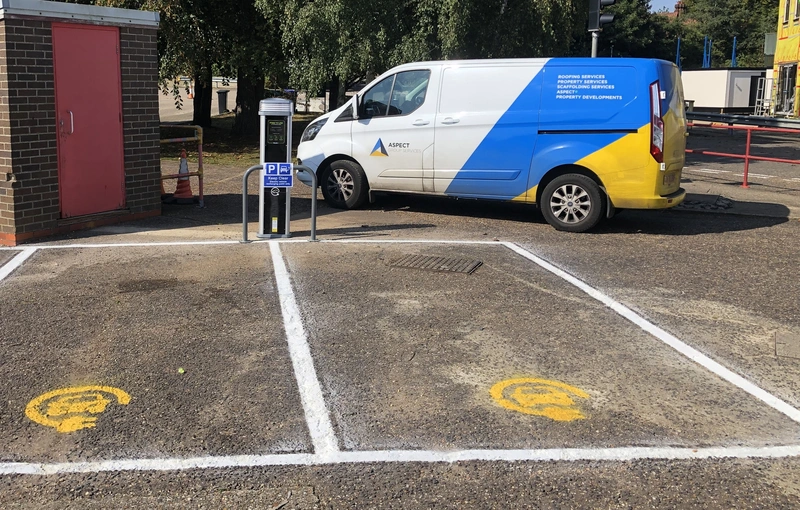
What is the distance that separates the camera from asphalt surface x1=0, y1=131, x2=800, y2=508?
3992 millimetres

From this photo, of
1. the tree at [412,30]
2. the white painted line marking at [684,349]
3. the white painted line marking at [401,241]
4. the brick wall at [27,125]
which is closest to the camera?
the white painted line marking at [684,349]

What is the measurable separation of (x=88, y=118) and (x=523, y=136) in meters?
5.03

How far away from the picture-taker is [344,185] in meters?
11.6

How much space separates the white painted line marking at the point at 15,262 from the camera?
7.76 metres

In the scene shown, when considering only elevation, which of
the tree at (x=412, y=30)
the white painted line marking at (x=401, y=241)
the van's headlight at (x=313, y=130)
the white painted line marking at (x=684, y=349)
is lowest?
the white painted line marking at (x=684, y=349)

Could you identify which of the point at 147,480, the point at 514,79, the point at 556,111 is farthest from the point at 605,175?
the point at 147,480

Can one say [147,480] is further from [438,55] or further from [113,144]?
[438,55]

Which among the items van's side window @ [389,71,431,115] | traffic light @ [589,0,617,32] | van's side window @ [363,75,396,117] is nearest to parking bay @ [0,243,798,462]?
van's side window @ [389,71,431,115]

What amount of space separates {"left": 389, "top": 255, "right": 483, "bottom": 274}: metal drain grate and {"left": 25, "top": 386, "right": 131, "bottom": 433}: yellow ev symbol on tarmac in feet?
12.2

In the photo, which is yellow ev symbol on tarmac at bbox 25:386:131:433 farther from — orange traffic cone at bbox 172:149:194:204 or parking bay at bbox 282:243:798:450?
orange traffic cone at bbox 172:149:194:204

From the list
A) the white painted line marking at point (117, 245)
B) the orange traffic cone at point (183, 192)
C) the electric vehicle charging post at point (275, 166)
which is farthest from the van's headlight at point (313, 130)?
the white painted line marking at point (117, 245)

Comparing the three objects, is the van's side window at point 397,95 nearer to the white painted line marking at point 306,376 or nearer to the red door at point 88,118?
the red door at point 88,118

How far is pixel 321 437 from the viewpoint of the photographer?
14.6ft

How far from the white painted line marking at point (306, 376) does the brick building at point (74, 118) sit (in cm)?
326
